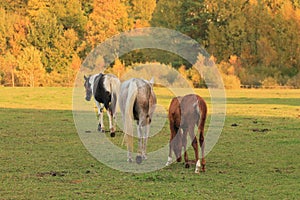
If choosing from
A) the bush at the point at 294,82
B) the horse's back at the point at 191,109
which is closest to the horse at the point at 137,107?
the horse's back at the point at 191,109

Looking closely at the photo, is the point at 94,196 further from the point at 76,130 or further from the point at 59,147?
the point at 76,130

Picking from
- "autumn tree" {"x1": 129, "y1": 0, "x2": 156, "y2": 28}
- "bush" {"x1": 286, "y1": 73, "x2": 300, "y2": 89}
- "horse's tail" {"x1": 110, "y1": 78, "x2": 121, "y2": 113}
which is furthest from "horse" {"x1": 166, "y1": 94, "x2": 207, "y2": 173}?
"autumn tree" {"x1": 129, "y1": 0, "x2": 156, "y2": 28}

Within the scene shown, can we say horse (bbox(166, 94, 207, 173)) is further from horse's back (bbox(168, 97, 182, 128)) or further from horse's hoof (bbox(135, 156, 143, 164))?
horse's hoof (bbox(135, 156, 143, 164))

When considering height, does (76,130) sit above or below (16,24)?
below

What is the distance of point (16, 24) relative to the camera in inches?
2958

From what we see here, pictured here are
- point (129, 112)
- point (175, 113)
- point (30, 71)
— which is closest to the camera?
point (175, 113)

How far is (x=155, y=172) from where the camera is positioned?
11.4 m

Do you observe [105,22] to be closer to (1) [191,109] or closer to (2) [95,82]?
(2) [95,82]

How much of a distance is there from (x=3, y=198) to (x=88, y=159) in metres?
4.10

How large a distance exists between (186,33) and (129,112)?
6005cm

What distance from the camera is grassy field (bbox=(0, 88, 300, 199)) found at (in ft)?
31.4

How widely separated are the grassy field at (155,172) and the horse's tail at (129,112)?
79 cm

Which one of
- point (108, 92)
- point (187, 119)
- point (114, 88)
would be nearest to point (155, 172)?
point (187, 119)

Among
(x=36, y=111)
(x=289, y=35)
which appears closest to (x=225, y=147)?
(x=36, y=111)
